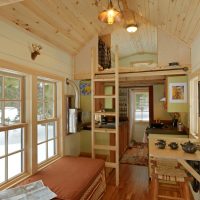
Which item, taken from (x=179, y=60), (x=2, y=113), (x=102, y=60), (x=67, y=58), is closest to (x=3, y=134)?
(x=2, y=113)

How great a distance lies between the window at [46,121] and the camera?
2689 mm

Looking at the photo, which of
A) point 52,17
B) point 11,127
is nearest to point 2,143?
point 11,127

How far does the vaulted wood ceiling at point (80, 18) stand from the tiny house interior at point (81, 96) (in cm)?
1

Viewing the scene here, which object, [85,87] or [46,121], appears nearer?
[46,121]

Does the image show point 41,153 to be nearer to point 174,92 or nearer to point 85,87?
point 85,87

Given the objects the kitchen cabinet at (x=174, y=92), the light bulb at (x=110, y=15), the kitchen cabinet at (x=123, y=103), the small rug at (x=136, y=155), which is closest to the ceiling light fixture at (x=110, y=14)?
the light bulb at (x=110, y=15)

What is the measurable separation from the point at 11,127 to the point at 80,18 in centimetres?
185

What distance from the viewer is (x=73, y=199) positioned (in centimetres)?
179

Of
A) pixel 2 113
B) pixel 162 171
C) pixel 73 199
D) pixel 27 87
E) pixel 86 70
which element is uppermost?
pixel 86 70

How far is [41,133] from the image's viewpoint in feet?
8.96


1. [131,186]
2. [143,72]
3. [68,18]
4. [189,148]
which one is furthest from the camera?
[143,72]

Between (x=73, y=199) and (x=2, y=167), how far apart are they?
0.94 metres

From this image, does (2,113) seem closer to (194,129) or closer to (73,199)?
(73,199)

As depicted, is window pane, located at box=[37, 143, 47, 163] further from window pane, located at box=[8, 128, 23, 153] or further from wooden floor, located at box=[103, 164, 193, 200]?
wooden floor, located at box=[103, 164, 193, 200]
